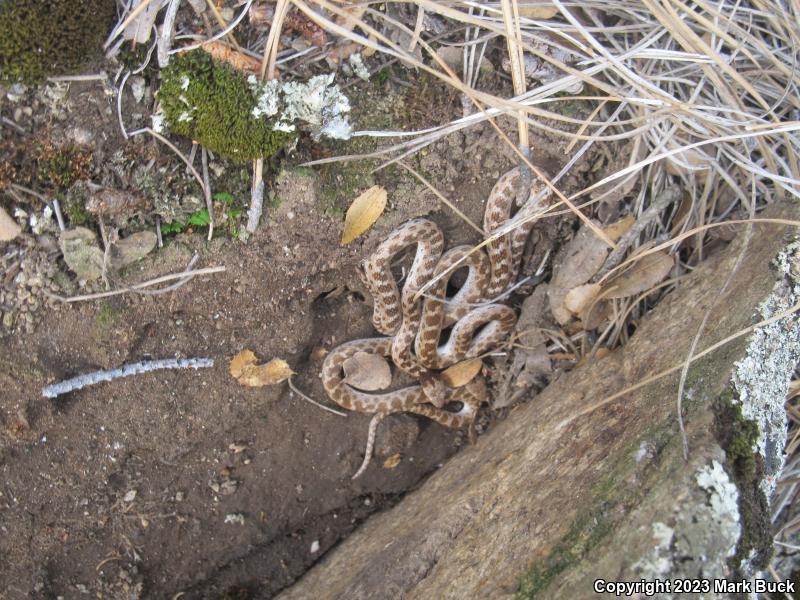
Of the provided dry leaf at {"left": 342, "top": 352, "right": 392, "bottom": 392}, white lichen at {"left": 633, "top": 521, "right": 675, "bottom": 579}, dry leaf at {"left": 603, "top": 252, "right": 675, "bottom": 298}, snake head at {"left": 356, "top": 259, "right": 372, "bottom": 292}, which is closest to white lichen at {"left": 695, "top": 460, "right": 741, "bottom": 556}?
white lichen at {"left": 633, "top": 521, "right": 675, "bottom": 579}

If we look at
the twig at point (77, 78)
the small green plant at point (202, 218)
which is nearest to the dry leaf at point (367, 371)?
the small green plant at point (202, 218)

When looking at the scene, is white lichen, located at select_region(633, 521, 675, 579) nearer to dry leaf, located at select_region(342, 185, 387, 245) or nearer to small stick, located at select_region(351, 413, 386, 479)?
dry leaf, located at select_region(342, 185, 387, 245)

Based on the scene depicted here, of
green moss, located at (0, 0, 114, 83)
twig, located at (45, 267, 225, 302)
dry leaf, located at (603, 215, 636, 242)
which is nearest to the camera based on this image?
green moss, located at (0, 0, 114, 83)

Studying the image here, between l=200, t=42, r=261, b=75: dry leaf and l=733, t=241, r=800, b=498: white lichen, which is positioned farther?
l=200, t=42, r=261, b=75: dry leaf

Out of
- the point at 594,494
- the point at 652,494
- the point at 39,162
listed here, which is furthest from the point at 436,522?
the point at 39,162

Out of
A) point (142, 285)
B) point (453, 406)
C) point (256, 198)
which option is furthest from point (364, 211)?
point (453, 406)

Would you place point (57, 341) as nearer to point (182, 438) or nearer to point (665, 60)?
point (182, 438)

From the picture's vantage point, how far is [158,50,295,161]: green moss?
3295 millimetres

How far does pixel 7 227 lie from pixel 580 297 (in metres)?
3.08

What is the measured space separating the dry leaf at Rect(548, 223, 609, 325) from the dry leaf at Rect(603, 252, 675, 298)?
0.16 metres

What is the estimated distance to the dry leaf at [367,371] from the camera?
4328 mm

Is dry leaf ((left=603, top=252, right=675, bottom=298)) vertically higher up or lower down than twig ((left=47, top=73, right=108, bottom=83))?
lower down

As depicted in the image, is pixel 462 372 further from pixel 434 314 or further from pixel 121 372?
pixel 121 372

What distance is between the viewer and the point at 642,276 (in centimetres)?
381
